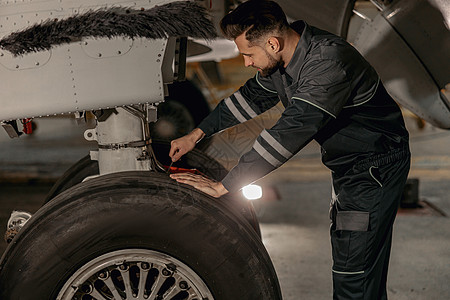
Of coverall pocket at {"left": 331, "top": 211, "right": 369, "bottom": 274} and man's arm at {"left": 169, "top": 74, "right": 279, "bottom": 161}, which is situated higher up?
man's arm at {"left": 169, "top": 74, "right": 279, "bottom": 161}

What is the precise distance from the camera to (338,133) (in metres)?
2.28

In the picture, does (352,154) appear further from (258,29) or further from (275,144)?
(258,29)

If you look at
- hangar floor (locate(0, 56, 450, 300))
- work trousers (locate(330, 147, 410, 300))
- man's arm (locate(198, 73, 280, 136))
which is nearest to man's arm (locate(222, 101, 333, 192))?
work trousers (locate(330, 147, 410, 300))

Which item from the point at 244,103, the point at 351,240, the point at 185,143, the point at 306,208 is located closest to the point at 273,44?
the point at 244,103

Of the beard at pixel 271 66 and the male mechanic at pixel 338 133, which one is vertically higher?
the beard at pixel 271 66

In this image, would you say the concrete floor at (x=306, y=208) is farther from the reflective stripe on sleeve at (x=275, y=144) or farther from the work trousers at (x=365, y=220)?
the reflective stripe on sleeve at (x=275, y=144)

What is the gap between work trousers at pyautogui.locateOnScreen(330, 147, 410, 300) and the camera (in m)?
2.29

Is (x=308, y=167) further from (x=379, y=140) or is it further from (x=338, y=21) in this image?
(x=379, y=140)

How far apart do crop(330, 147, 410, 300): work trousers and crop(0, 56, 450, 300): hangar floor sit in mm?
1010

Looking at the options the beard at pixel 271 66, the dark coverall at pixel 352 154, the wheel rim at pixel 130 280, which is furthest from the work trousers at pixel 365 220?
the wheel rim at pixel 130 280

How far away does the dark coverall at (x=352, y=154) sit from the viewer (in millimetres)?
2070

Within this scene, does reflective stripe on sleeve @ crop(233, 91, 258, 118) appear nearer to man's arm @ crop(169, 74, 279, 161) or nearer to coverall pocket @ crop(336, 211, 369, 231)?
man's arm @ crop(169, 74, 279, 161)

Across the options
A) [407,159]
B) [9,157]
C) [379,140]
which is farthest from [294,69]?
[9,157]

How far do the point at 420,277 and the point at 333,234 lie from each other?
1497 millimetres
